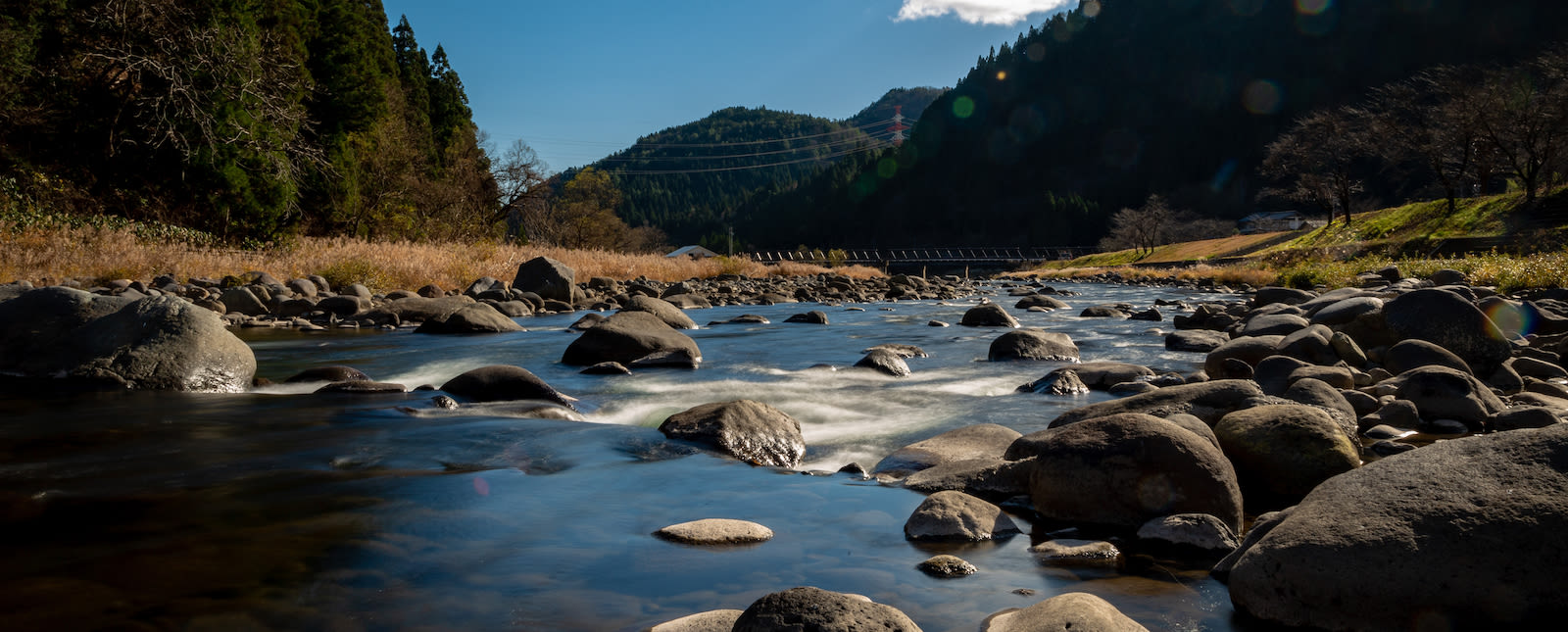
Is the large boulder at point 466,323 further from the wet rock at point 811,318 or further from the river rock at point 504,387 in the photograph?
the river rock at point 504,387

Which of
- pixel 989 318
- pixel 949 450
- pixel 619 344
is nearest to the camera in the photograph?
pixel 949 450

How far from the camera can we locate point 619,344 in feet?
30.0

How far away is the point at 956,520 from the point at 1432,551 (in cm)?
157

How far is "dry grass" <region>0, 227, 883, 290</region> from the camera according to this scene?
13852 mm

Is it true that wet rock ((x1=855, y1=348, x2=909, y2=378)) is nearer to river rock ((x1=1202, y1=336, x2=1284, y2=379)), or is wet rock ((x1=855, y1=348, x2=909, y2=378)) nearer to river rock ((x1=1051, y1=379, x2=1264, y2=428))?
river rock ((x1=1202, y1=336, x2=1284, y2=379))

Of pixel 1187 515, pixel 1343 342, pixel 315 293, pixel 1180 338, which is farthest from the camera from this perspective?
pixel 315 293

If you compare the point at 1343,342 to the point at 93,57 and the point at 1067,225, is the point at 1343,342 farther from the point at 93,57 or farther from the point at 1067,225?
the point at 1067,225

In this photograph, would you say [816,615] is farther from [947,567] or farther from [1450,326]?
[1450,326]

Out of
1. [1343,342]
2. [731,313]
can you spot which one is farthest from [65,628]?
[731,313]

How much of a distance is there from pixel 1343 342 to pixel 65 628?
897 cm

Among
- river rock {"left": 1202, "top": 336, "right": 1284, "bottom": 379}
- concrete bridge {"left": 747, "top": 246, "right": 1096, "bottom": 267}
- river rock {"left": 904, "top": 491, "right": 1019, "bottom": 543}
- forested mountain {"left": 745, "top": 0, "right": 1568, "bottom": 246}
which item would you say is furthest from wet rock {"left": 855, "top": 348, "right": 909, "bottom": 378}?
forested mountain {"left": 745, "top": 0, "right": 1568, "bottom": 246}

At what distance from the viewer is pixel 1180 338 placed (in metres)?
11.0

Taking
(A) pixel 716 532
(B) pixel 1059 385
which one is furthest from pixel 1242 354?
(A) pixel 716 532

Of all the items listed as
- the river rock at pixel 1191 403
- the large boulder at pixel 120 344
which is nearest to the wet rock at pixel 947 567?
the river rock at pixel 1191 403
